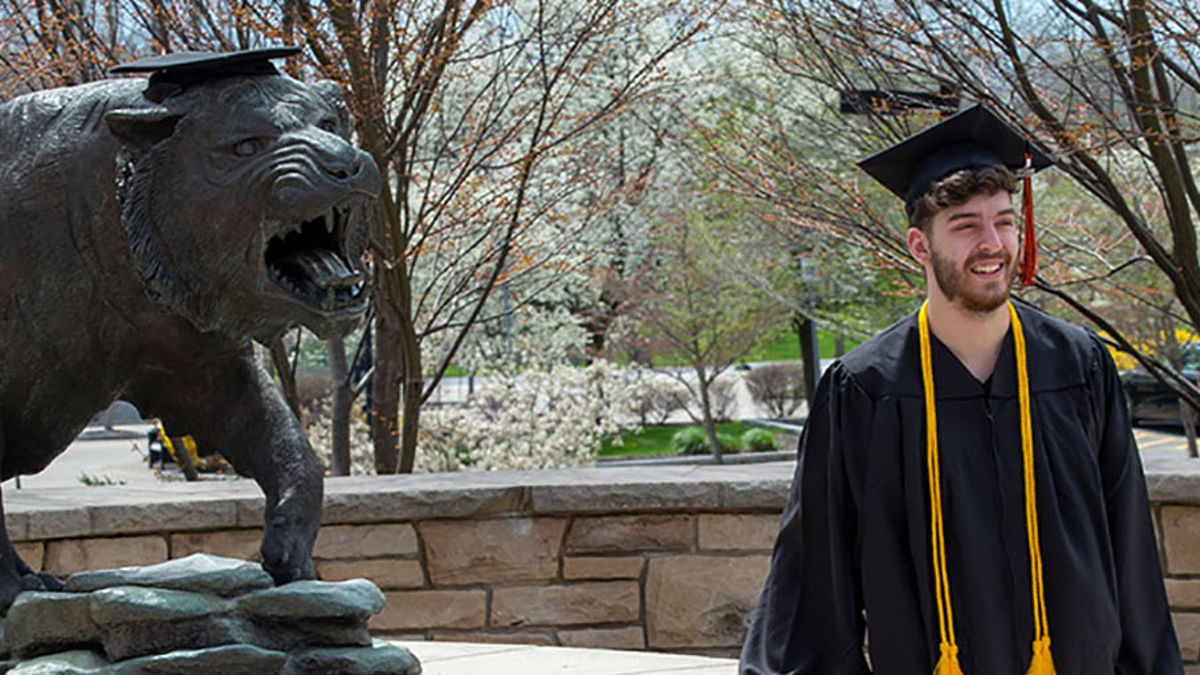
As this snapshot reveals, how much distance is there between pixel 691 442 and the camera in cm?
1561

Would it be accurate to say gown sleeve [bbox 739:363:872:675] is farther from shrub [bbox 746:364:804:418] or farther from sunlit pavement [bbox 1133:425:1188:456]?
shrub [bbox 746:364:804:418]

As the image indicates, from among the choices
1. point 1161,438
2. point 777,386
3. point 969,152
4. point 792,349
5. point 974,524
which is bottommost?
point 1161,438

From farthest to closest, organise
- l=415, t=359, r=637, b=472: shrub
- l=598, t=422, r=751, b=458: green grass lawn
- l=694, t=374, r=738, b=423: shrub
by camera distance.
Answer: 1. l=694, t=374, r=738, b=423: shrub
2. l=598, t=422, r=751, b=458: green grass lawn
3. l=415, t=359, r=637, b=472: shrub

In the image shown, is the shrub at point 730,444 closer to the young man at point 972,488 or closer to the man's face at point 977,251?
the young man at point 972,488

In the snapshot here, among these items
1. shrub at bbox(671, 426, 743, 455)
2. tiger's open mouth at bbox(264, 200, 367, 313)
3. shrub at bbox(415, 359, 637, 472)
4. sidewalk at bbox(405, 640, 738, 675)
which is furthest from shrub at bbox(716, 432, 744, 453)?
tiger's open mouth at bbox(264, 200, 367, 313)

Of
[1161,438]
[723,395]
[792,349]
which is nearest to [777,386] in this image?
[723,395]

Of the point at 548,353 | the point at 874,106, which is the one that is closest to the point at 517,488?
the point at 874,106

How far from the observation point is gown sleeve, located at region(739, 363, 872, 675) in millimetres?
2496

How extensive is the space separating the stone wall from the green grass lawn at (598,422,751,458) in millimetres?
10665

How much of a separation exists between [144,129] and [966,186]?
1.62m

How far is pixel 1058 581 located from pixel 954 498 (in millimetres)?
244

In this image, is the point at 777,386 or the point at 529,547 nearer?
the point at 529,547

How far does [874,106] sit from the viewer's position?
5.79 m

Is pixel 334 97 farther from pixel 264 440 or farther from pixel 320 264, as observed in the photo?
pixel 264 440
